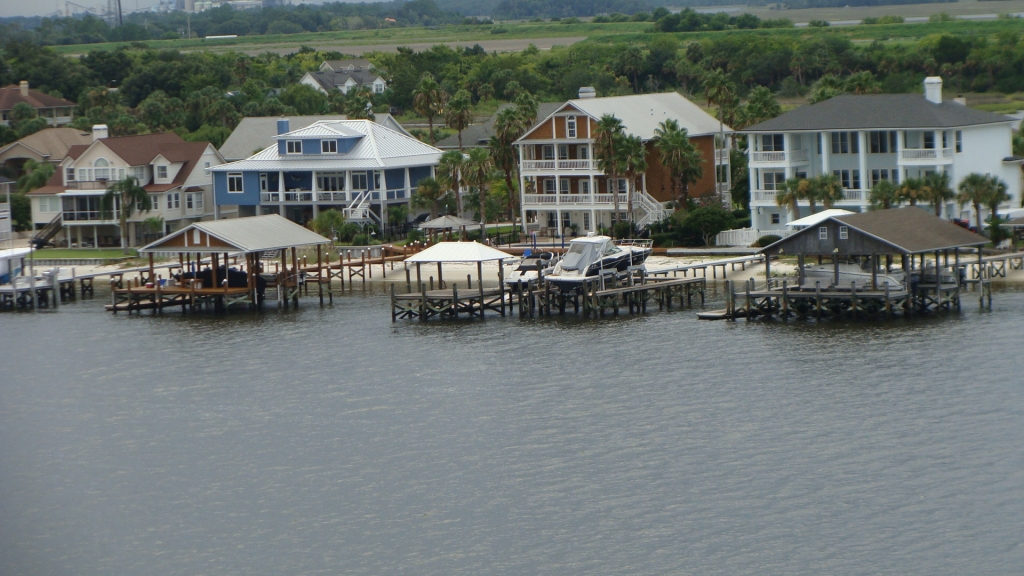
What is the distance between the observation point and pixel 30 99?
143125 mm

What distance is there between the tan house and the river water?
5514cm

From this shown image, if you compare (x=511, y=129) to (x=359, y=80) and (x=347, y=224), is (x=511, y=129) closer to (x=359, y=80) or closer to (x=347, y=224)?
(x=347, y=224)

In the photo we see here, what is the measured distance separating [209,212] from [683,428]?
63.9m

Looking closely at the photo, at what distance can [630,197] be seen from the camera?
86250 millimetres

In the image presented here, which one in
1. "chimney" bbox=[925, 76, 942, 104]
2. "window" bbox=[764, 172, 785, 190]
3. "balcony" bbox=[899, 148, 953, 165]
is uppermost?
"chimney" bbox=[925, 76, 942, 104]

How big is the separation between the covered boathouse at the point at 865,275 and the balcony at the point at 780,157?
18590mm

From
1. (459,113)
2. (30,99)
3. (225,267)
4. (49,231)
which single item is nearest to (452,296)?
(225,267)

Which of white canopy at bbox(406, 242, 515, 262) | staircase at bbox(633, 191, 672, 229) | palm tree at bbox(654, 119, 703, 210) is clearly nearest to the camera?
white canopy at bbox(406, 242, 515, 262)

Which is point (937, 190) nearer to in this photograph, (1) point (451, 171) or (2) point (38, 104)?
(1) point (451, 171)

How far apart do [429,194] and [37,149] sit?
38.7 m

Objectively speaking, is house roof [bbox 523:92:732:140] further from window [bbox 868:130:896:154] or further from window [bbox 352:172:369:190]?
window [bbox 868:130:896:154]

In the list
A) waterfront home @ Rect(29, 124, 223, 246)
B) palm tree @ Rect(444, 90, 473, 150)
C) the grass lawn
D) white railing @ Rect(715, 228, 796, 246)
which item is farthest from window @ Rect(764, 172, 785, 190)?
the grass lawn

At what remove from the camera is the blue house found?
9625 cm

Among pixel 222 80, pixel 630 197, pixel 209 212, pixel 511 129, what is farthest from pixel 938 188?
pixel 222 80
